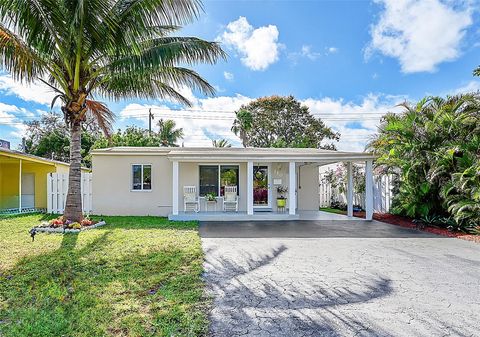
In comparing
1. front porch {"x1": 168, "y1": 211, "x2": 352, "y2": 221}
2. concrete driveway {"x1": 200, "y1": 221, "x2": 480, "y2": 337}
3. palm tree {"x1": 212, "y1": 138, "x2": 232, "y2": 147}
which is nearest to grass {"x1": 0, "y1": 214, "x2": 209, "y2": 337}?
concrete driveway {"x1": 200, "y1": 221, "x2": 480, "y2": 337}

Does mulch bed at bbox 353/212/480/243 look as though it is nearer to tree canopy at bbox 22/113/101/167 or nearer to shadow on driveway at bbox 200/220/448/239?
shadow on driveway at bbox 200/220/448/239

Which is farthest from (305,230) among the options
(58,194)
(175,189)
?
(58,194)

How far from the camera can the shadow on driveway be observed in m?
9.54

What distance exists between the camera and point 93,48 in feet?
→ 30.5

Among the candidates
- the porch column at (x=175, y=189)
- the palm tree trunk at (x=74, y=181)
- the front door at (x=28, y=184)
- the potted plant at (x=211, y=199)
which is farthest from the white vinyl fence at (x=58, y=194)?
the potted plant at (x=211, y=199)

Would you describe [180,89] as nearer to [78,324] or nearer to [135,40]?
[135,40]

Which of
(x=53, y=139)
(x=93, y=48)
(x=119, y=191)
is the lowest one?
(x=119, y=191)

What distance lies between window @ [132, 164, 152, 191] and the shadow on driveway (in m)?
3.72

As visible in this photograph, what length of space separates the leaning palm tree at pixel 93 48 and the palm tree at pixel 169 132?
21.1 metres

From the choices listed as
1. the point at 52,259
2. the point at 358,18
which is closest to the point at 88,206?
the point at 52,259

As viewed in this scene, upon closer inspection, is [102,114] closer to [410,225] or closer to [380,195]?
[410,225]

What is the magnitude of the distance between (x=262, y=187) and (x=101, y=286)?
34.4 feet

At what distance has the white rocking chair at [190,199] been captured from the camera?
13.7 m

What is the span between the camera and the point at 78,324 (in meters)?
3.64
